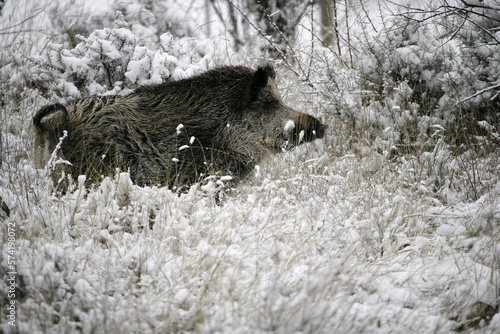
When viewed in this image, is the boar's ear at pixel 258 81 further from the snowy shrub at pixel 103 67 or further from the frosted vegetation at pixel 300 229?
the snowy shrub at pixel 103 67

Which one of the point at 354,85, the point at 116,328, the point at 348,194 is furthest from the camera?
the point at 354,85

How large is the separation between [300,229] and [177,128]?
129 centimetres

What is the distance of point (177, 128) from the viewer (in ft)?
9.89

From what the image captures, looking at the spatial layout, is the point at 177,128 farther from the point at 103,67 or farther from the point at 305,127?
the point at 103,67

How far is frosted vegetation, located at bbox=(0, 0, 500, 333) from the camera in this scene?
1.81 meters

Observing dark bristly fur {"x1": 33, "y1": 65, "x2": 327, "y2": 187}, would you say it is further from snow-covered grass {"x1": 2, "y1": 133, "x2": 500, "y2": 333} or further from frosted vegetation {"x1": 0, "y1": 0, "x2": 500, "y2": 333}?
snow-covered grass {"x1": 2, "y1": 133, "x2": 500, "y2": 333}

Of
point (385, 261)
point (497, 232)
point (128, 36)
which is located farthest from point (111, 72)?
point (497, 232)

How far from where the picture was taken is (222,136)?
3799 mm

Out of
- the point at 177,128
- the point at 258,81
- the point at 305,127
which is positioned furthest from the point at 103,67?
the point at 305,127

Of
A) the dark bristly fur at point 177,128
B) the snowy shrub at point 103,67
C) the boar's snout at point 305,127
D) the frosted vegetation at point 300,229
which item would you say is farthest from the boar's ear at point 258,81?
the snowy shrub at point 103,67

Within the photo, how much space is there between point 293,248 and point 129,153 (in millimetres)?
1884

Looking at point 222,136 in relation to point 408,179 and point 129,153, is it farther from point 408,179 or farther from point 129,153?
point 408,179

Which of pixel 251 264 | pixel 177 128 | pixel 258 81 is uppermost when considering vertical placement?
pixel 258 81

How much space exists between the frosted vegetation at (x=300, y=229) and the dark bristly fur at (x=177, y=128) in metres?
0.35
